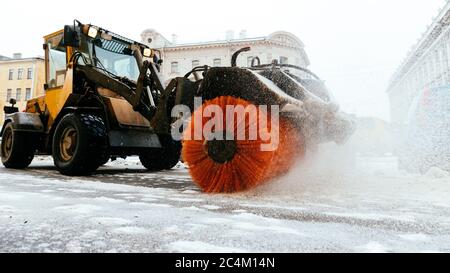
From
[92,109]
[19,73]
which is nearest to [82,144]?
[92,109]

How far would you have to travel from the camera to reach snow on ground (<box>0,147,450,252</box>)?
153 centimetres

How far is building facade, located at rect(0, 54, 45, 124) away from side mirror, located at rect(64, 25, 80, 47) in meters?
42.1

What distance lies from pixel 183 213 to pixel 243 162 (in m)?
0.94

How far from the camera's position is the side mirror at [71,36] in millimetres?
4832

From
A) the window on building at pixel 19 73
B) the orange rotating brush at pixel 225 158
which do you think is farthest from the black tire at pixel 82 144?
the window on building at pixel 19 73

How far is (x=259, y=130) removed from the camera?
294 cm

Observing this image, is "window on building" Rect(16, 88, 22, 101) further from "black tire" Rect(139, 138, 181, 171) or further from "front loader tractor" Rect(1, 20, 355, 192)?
"black tire" Rect(139, 138, 181, 171)

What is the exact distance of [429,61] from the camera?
35094mm

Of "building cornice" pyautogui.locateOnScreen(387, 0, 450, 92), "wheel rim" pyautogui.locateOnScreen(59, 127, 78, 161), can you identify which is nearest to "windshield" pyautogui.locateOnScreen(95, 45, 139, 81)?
"wheel rim" pyautogui.locateOnScreen(59, 127, 78, 161)

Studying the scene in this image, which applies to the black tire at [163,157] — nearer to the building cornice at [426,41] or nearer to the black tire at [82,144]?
the black tire at [82,144]

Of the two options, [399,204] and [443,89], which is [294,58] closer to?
[443,89]

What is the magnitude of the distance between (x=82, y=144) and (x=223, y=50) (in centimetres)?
3060

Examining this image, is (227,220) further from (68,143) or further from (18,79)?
(18,79)
